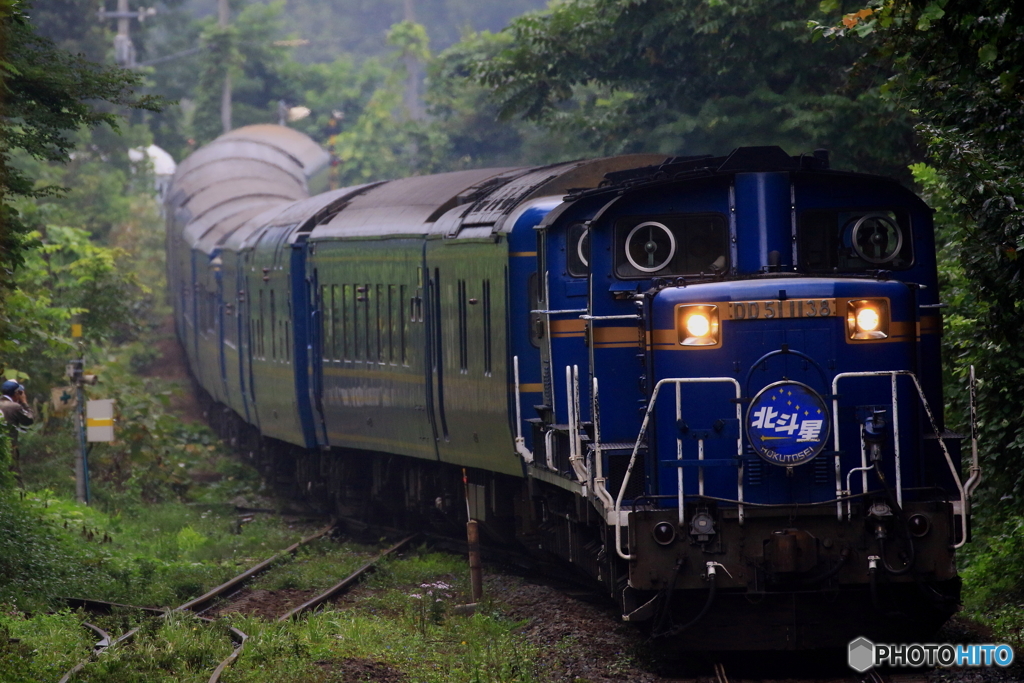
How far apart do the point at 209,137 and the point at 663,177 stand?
4700 cm

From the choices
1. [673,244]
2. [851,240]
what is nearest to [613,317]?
[673,244]

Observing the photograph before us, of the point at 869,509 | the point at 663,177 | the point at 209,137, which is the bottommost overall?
the point at 869,509

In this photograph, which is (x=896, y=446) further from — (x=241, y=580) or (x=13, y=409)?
(x=13, y=409)

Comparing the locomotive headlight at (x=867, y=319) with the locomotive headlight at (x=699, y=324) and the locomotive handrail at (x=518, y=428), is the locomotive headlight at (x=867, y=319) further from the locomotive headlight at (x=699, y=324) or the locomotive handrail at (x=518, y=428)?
the locomotive handrail at (x=518, y=428)

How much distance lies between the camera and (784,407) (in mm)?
9391

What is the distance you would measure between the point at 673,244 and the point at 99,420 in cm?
1034

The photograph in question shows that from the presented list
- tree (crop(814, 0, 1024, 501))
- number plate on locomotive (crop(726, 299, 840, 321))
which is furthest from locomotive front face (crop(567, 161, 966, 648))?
tree (crop(814, 0, 1024, 501))

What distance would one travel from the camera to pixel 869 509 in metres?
9.45

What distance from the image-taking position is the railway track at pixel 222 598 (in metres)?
11.0

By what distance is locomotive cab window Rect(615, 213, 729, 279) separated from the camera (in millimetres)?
10000

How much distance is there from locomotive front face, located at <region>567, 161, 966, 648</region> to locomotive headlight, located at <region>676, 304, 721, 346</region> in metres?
0.01

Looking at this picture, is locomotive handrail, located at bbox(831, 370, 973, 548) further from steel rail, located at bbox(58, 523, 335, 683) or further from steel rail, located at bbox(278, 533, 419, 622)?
steel rail, located at bbox(278, 533, 419, 622)

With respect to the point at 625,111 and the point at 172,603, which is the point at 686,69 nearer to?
the point at 625,111

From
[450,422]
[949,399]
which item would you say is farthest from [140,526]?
[949,399]
